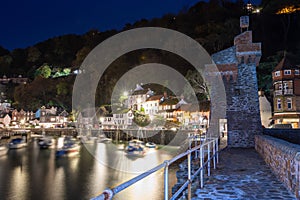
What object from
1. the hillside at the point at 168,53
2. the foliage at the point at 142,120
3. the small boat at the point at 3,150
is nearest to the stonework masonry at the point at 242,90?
the hillside at the point at 168,53

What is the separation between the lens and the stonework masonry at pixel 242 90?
16.1 m

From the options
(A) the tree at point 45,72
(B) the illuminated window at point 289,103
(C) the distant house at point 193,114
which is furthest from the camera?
(A) the tree at point 45,72

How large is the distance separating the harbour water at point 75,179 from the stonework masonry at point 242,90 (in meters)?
5.68

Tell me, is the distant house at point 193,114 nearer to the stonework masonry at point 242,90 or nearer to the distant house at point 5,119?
the stonework masonry at point 242,90

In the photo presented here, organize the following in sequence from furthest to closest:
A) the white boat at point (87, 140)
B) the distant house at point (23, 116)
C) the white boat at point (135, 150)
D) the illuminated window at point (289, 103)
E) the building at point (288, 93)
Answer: the distant house at point (23, 116) < the white boat at point (87, 140) < the white boat at point (135, 150) < the illuminated window at point (289, 103) < the building at point (288, 93)

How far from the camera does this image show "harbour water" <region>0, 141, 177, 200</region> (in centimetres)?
1770

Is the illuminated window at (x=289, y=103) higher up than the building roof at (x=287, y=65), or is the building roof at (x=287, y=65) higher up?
the building roof at (x=287, y=65)

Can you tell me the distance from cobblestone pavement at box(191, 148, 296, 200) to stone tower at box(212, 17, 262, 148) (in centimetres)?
735

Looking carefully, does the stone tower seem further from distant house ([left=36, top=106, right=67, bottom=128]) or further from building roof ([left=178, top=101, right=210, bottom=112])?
distant house ([left=36, top=106, right=67, bottom=128])

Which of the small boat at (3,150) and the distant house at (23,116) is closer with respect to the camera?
the small boat at (3,150)

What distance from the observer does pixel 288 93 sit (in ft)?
110

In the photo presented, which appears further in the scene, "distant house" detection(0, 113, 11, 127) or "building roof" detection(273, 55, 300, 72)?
"distant house" detection(0, 113, 11, 127)

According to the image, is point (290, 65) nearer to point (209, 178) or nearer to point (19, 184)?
point (209, 178)

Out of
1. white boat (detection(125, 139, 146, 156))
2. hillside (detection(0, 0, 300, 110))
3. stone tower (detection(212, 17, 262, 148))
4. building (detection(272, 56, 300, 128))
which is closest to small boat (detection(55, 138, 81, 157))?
white boat (detection(125, 139, 146, 156))
